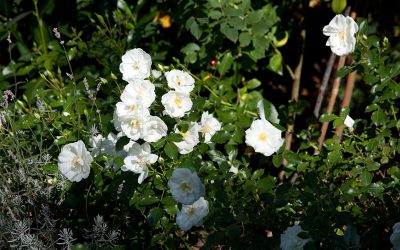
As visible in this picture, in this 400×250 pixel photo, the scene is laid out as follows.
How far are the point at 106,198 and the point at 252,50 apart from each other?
1.11 meters

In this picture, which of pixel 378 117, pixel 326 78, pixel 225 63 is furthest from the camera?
Answer: pixel 326 78

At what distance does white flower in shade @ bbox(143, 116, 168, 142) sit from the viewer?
2.10 m

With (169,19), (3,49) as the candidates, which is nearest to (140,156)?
(169,19)

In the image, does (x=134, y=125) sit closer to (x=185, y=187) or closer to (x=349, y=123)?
(x=185, y=187)

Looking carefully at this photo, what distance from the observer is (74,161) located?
2197 mm

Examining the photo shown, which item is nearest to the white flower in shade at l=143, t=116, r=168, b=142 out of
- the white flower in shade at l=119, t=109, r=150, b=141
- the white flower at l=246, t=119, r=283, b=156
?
the white flower in shade at l=119, t=109, r=150, b=141

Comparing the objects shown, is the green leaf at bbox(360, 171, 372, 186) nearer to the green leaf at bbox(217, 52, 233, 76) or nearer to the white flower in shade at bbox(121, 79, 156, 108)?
the white flower in shade at bbox(121, 79, 156, 108)

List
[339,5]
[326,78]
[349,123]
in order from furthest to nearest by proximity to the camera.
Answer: [326,78] < [339,5] < [349,123]

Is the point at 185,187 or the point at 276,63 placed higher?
the point at 185,187

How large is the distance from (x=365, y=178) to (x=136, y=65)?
904 millimetres

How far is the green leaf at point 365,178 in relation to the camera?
2234 millimetres

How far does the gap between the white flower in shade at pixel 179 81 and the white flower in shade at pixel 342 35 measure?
0.61 meters

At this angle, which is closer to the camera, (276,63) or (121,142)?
(121,142)

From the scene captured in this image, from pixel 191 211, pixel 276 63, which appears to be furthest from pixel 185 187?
pixel 276 63
